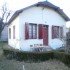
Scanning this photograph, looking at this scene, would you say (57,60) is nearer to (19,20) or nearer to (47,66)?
(47,66)

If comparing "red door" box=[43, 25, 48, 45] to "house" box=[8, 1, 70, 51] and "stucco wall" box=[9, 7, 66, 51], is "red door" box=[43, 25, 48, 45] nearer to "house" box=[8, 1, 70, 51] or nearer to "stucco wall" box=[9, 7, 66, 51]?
"house" box=[8, 1, 70, 51]

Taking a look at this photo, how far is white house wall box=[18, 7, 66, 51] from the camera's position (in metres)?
17.5

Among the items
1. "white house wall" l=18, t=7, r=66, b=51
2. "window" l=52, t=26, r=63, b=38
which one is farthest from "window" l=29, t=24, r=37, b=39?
"window" l=52, t=26, r=63, b=38

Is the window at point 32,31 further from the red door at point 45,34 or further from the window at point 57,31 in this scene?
the window at point 57,31

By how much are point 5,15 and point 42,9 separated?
24181 mm

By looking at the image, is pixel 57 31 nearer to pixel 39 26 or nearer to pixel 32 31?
pixel 39 26

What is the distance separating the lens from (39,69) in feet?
34.3

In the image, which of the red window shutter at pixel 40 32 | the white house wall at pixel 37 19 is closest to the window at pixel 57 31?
the white house wall at pixel 37 19

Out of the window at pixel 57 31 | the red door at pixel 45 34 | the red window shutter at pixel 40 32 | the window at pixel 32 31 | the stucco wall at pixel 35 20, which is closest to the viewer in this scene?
the stucco wall at pixel 35 20

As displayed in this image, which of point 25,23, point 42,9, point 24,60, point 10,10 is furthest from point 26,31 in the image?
point 10,10

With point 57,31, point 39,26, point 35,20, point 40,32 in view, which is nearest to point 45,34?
point 40,32

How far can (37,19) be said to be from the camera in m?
18.7

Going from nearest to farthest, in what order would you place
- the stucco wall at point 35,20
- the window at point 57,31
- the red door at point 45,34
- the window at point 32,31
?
the stucco wall at point 35,20 < the window at point 32,31 < the red door at point 45,34 < the window at point 57,31

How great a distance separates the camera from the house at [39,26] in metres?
17.5
